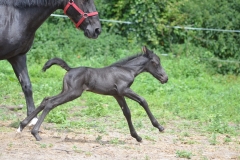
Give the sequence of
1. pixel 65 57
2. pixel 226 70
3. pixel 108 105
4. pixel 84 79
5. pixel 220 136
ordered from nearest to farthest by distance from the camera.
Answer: pixel 84 79, pixel 220 136, pixel 108 105, pixel 65 57, pixel 226 70

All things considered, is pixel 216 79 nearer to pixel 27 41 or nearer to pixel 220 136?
pixel 220 136

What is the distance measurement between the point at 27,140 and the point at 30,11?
5.67 ft

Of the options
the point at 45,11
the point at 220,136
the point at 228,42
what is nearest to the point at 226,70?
the point at 228,42

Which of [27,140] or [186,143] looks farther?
[186,143]

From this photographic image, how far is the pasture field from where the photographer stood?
7508mm

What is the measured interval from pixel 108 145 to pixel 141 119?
256cm

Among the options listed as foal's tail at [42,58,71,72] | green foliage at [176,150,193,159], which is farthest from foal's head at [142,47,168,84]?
green foliage at [176,150,193,159]

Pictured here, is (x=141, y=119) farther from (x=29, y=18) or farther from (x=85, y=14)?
(x=29, y=18)

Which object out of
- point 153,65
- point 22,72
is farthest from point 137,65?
point 22,72

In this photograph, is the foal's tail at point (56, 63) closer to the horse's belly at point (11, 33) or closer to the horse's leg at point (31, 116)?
the horse's leg at point (31, 116)

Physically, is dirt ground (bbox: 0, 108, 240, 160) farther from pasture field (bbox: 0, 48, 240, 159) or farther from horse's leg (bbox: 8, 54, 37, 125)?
horse's leg (bbox: 8, 54, 37, 125)

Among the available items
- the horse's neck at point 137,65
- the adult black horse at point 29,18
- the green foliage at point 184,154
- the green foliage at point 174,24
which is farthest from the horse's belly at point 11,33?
the green foliage at point 174,24

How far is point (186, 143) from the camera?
332 inches

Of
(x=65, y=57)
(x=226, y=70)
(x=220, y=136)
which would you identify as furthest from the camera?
(x=226, y=70)
